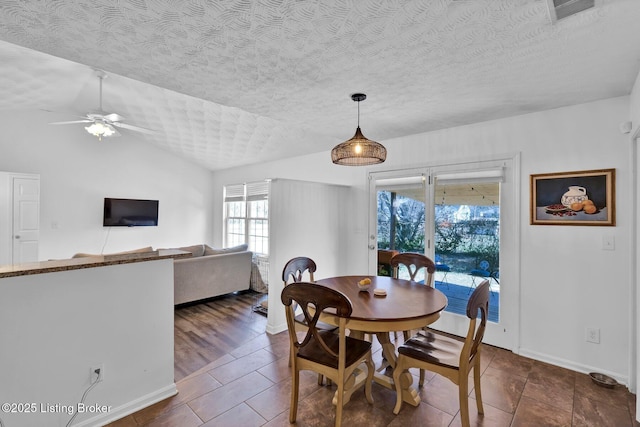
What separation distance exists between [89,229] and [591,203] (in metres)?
7.49

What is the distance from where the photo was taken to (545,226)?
110 inches

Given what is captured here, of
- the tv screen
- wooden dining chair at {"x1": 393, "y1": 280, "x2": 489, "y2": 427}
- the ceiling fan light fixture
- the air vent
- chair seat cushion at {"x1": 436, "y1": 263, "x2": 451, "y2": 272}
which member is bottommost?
wooden dining chair at {"x1": 393, "y1": 280, "x2": 489, "y2": 427}

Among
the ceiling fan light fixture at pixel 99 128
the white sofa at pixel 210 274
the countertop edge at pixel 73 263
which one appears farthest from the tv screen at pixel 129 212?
the countertop edge at pixel 73 263

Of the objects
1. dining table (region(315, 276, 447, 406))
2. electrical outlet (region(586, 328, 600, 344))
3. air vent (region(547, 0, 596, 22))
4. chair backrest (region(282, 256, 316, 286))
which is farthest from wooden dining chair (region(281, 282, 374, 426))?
electrical outlet (region(586, 328, 600, 344))

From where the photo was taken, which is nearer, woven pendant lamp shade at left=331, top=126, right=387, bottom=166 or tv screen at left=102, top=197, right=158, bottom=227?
woven pendant lamp shade at left=331, top=126, right=387, bottom=166

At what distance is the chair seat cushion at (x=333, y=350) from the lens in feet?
6.13

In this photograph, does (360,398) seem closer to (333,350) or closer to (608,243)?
(333,350)

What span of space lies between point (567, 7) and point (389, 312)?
6.08 feet

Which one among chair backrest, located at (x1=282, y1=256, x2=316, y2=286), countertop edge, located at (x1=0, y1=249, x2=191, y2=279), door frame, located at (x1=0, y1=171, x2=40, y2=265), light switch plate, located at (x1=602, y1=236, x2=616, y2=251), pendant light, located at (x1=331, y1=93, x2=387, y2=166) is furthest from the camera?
door frame, located at (x1=0, y1=171, x2=40, y2=265)

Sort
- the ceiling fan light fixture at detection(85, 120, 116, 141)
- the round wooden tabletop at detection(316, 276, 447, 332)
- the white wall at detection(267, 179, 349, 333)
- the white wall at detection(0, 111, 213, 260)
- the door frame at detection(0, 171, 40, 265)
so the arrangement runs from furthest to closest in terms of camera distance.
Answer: the white wall at detection(0, 111, 213, 260) < the door frame at detection(0, 171, 40, 265) < the ceiling fan light fixture at detection(85, 120, 116, 141) < the white wall at detection(267, 179, 349, 333) < the round wooden tabletop at detection(316, 276, 447, 332)

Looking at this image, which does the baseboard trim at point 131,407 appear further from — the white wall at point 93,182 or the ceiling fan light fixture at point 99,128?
the white wall at point 93,182

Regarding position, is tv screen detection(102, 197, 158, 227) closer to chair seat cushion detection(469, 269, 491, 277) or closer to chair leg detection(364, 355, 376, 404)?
chair leg detection(364, 355, 376, 404)

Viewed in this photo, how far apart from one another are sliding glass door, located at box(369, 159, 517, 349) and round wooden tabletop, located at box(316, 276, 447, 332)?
102 centimetres

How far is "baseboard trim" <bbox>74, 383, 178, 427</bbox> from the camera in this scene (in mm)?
1878
